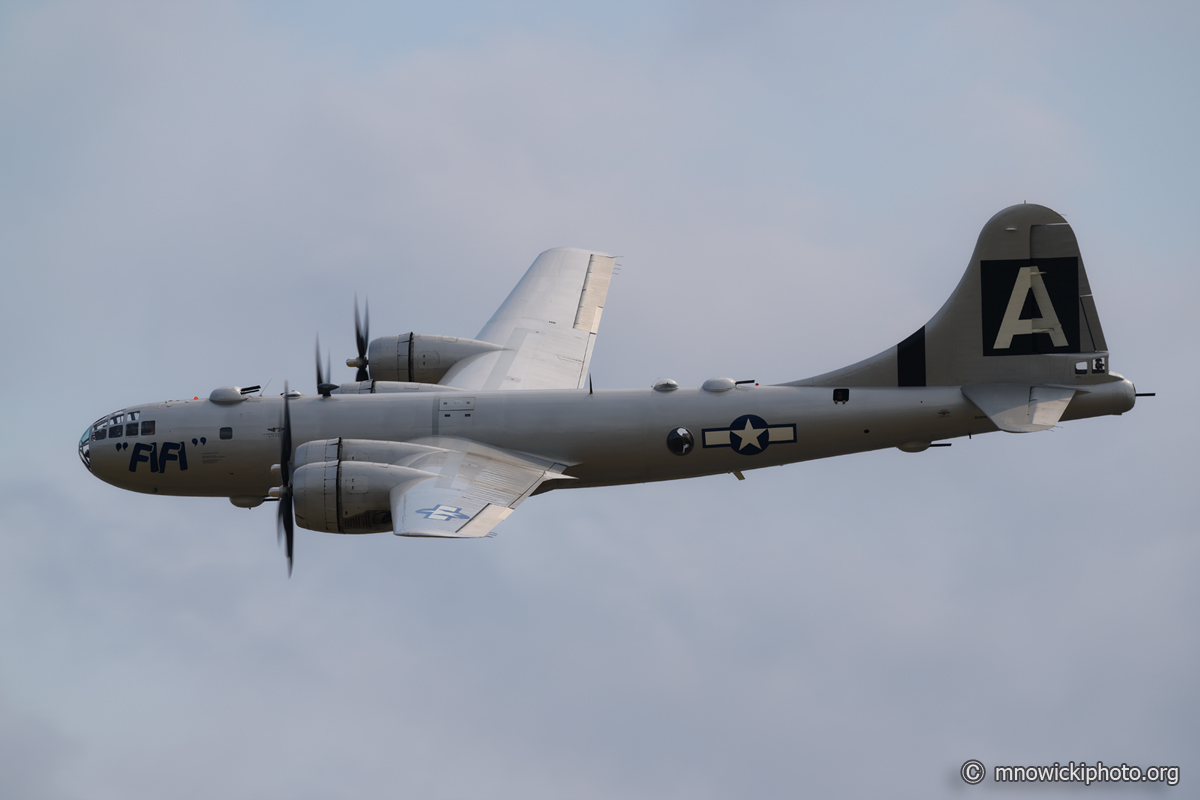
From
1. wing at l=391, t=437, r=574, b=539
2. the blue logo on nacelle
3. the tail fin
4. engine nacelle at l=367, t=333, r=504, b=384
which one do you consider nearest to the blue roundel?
the tail fin

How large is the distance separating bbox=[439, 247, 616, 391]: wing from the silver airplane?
3120 millimetres

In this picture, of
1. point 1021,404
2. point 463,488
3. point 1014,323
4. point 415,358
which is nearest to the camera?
point 463,488

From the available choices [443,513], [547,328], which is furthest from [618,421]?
[547,328]

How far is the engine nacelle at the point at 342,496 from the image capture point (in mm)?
35344

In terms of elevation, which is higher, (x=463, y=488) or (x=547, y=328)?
(x=547, y=328)

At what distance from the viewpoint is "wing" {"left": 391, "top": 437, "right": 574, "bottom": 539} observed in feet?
112

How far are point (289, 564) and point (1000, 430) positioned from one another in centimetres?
1698

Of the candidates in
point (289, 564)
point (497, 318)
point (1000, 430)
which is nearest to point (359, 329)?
point (497, 318)

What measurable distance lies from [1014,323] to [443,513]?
46.6 ft

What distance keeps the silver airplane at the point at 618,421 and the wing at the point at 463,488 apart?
5 centimetres

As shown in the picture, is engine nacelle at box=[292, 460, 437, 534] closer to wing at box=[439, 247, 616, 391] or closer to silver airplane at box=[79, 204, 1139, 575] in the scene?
silver airplane at box=[79, 204, 1139, 575]

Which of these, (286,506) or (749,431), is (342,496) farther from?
(749,431)

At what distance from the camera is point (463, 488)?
3609cm

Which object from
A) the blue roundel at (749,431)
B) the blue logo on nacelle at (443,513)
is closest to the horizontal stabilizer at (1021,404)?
the blue roundel at (749,431)
